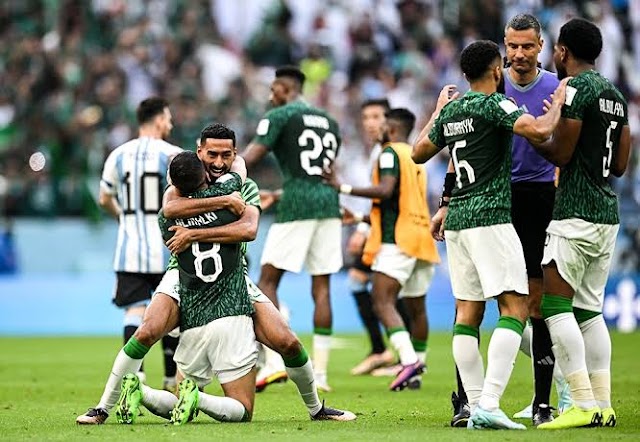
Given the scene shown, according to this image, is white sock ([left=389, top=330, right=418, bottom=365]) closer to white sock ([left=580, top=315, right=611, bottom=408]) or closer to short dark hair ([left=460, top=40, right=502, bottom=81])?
white sock ([left=580, top=315, right=611, bottom=408])

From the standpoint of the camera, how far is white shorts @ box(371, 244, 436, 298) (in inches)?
478

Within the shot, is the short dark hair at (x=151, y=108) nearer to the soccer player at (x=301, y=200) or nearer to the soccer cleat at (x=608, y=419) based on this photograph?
the soccer player at (x=301, y=200)

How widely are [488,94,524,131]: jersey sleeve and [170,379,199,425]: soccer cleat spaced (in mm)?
2325

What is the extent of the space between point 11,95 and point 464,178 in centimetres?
1635

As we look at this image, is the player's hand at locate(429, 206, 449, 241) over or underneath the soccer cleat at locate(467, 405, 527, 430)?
over

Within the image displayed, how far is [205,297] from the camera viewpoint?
8047 mm

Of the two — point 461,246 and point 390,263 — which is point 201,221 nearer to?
point 461,246

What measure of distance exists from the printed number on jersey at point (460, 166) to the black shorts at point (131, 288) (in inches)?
170

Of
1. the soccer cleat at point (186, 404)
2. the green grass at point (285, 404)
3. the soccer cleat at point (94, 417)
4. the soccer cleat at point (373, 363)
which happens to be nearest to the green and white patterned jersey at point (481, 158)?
the green grass at point (285, 404)

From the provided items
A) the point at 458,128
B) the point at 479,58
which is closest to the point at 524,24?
the point at 479,58

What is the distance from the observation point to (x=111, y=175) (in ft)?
37.5

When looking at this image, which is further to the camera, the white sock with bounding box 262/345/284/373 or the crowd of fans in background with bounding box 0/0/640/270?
the crowd of fans in background with bounding box 0/0/640/270

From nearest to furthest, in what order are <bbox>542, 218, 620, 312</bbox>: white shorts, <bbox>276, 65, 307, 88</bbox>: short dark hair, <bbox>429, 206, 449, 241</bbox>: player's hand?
<bbox>542, 218, 620, 312</bbox>: white shorts
<bbox>429, 206, 449, 241</bbox>: player's hand
<bbox>276, 65, 307, 88</bbox>: short dark hair

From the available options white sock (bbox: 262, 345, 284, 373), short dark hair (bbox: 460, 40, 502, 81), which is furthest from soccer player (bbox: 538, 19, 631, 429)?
white sock (bbox: 262, 345, 284, 373)
